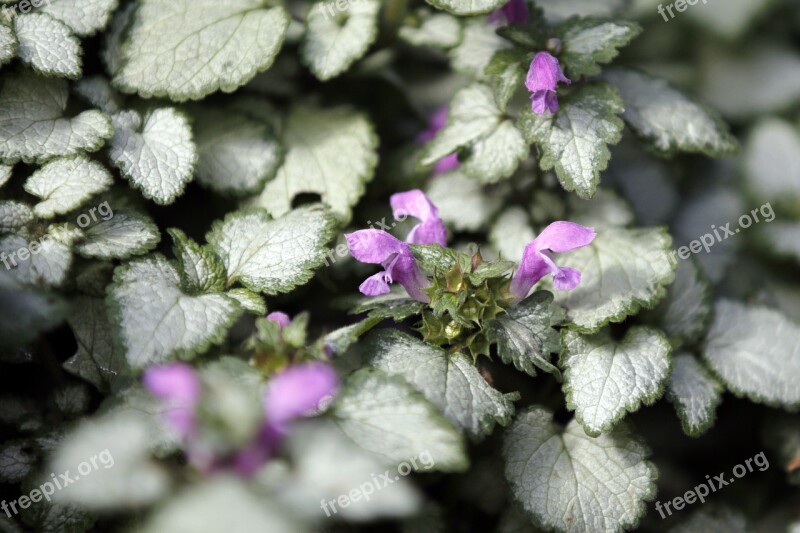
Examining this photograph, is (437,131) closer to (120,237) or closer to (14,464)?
(120,237)

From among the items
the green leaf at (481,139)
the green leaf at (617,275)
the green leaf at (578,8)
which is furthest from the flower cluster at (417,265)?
the green leaf at (578,8)

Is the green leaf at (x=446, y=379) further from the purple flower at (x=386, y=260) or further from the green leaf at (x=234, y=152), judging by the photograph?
the green leaf at (x=234, y=152)

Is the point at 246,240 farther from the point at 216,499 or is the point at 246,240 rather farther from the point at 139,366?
the point at 216,499

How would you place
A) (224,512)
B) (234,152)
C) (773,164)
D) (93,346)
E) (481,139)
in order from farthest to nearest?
(773,164), (234,152), (481,139), (93,346), (224,512)

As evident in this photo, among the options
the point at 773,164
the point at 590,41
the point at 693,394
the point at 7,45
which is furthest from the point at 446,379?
the point at 773,164

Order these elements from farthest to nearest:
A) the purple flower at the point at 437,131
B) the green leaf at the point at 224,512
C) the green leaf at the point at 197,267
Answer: the purple flower at the point at 437,131 < the green leaf at the point at 197,267 < the green leaf at the point at 224,512

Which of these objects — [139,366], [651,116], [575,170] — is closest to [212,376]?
[139,366]

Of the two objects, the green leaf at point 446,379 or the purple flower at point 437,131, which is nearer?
the green leaf at point 446,379
